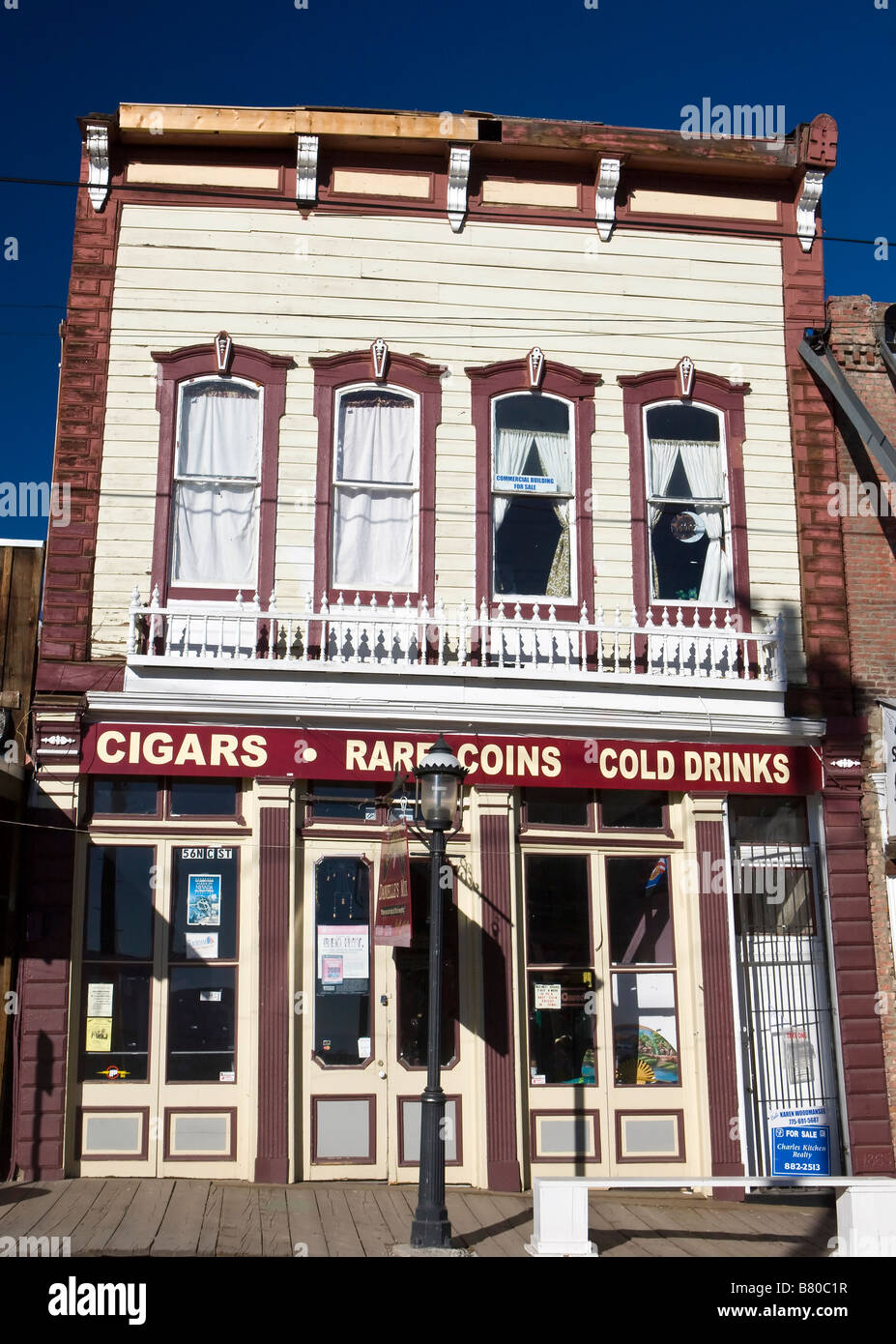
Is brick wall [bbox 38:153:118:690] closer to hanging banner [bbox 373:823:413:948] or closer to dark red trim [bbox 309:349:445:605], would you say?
dark red trim [bbox 309:349:445:605]

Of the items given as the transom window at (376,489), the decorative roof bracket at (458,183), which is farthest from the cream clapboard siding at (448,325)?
the transom window at (376,489)

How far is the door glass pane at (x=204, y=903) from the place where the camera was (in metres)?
11.0

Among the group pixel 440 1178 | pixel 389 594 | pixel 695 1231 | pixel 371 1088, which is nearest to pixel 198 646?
pixel 389 594

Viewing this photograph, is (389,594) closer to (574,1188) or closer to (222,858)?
(222,858)

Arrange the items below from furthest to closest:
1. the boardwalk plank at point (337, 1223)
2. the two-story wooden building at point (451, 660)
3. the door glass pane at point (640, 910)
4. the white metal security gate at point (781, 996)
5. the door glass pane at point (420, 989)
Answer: the door glass pane at point (640, 910) < the white metal security gate at point (781, 996) < the door glass pane at point (420, 989) < the two-story wooden building at point (451, 660) < the boardwalk plank at point (337, 1223)

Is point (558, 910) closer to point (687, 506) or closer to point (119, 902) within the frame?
point (119, 902)

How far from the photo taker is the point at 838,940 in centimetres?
1177

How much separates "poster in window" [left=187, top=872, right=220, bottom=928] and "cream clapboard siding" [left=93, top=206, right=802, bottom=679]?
243 cm

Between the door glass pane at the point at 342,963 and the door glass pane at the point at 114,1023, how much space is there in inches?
57.2

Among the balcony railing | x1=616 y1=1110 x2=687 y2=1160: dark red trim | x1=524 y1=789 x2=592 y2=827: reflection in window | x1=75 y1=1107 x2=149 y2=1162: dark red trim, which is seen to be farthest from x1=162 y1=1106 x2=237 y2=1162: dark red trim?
the balcony railing

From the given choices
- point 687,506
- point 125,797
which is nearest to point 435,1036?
point 125,797

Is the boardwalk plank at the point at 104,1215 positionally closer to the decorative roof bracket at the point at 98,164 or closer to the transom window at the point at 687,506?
the transom window at the point at 687,506

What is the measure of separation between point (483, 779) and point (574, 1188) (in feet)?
12.9

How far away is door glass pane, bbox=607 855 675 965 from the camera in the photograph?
11672 mm
